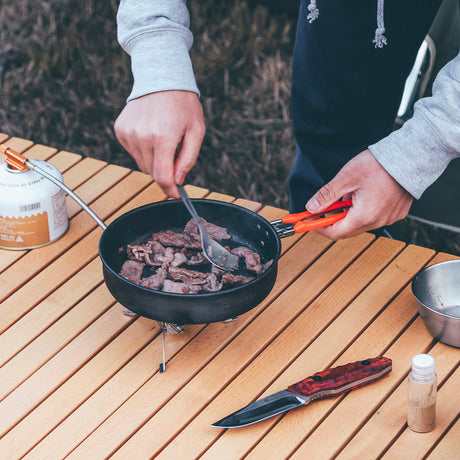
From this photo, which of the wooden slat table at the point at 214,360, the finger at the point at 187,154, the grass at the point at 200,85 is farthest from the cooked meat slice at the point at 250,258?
the grass at the point at 200,85

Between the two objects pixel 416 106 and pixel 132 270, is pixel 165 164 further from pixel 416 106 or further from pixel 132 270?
pixel 416 106

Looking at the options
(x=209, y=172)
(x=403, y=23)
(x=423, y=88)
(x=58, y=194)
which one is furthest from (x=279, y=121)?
(x=58, y=194)

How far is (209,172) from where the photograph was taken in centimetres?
345

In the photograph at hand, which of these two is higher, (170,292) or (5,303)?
(170,292)

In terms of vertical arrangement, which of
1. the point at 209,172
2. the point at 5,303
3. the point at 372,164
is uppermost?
the point at 372,164

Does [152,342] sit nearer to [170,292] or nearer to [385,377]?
[170,292]

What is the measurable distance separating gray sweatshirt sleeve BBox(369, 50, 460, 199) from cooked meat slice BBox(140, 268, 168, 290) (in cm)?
55

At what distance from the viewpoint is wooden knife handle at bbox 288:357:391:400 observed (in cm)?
151

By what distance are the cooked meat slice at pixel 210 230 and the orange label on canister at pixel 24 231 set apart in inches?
15.4

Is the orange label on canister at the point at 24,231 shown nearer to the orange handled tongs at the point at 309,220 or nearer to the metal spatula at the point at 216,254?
the metal spatula at the point at 216,254

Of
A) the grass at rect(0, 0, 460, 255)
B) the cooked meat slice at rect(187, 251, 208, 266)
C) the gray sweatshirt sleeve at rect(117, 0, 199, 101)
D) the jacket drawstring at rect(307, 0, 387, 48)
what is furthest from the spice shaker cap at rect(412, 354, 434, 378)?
the grass at rect(0, 0, 460, 255)

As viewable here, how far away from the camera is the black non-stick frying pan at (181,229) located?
1.48 m

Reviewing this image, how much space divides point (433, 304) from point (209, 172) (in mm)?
1822

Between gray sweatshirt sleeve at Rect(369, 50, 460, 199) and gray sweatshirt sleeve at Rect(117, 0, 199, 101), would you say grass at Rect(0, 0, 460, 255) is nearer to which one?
gray sweatshirt sleeve at Rect(369, 50, 460, 199)
